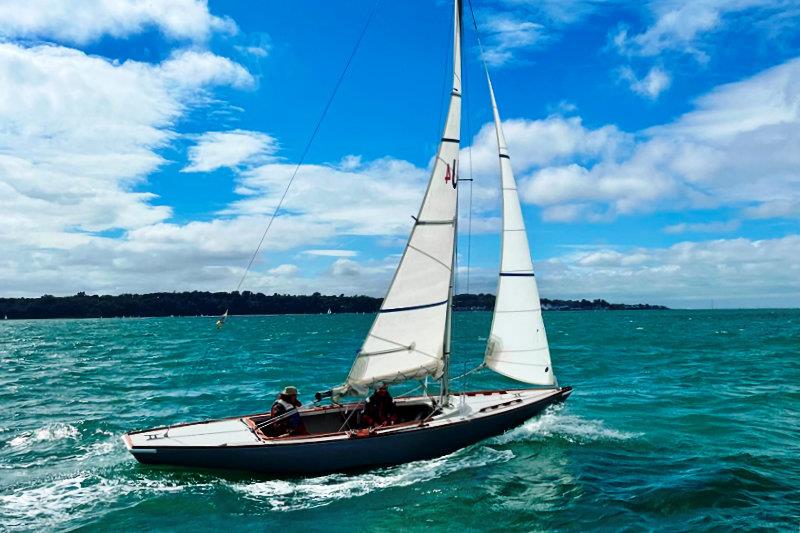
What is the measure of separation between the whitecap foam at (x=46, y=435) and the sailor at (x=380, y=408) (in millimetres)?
10778

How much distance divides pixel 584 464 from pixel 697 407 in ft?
33.6

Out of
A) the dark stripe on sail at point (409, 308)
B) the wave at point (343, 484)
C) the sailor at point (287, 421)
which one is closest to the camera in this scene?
the wave at point (343, 484)

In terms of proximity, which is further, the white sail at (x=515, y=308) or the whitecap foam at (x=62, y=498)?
the white sail at (x=515, y=308)

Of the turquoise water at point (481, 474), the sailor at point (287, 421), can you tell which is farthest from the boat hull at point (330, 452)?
the sailor at point (287, 421)

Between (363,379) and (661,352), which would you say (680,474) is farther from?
(661,352)

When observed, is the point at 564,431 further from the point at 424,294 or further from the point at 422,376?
the point at 424,294

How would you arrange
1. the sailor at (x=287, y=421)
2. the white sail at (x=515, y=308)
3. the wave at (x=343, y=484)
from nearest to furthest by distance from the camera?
the wave at (x=343, y=484)
the sailor at (x=287, y=421)
the white sail at (x=515, y=308)

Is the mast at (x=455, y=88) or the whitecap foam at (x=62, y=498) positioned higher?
the mast at (x=455, y=88)

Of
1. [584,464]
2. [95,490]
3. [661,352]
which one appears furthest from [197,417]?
[661,352]

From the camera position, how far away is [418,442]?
1495 cm

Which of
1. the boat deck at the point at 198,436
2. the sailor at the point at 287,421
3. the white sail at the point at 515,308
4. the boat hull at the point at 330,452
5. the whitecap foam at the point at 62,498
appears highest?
the white sail at the point at 515,308

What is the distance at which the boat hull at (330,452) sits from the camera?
45.4 feet

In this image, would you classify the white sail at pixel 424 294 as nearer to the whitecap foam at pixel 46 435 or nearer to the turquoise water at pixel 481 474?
the turquoise water at pixel 481 474

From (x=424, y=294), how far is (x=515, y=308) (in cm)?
311
